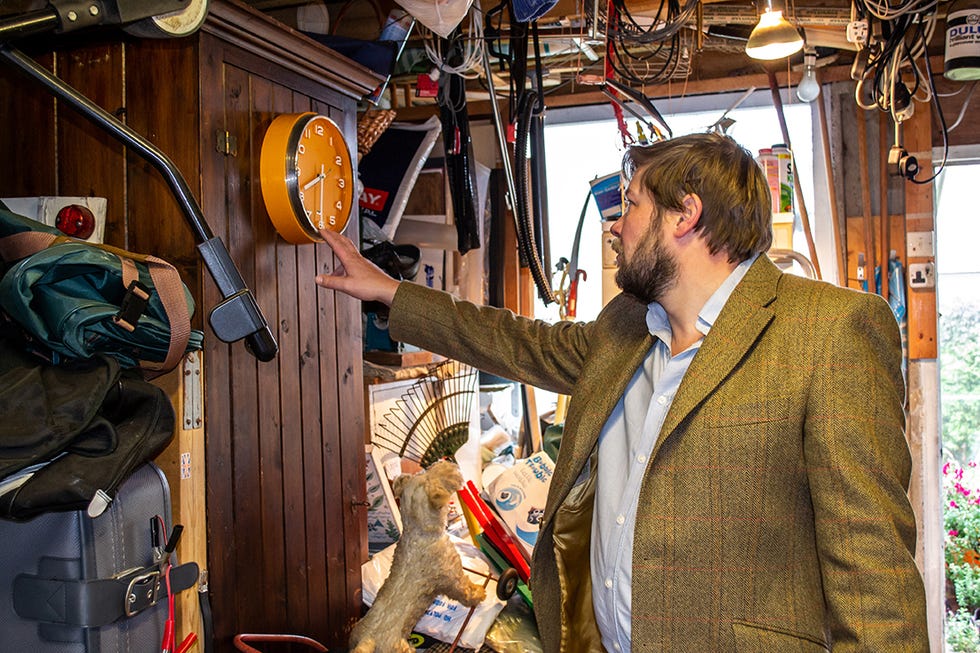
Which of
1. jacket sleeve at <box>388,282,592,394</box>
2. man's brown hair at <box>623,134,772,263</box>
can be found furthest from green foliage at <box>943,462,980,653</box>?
→ man's brown hair at <box>623,134,772,263</box>

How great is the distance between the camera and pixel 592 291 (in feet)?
15.3

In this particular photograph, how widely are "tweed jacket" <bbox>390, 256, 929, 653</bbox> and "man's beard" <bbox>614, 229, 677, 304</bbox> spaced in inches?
5.7

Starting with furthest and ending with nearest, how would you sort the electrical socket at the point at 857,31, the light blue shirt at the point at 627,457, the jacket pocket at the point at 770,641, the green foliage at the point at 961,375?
1. the green foliage at the point at 961,375
2. the electrical socket at the point at 857,31
3. the light blue shirt at the point at 627,457
4. the jacket pocket at the point at 770,641

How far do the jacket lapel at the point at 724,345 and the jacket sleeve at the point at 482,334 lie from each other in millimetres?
470

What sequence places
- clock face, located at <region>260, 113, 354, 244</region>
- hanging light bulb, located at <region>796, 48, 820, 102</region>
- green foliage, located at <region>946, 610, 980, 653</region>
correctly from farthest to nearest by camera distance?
green foliage, located at <region>946, 610, 980, 653</region> < hanging light bulb, located at <region>796, 48, 820, 102</region> < clock face, located at <region>260, 113, 354, 244</region>

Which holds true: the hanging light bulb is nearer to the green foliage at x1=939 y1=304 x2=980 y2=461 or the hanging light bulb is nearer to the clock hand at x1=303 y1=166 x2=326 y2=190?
the green foliage at x1=939 y1=304 x2=980 y2=461

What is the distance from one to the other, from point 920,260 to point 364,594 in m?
3.00

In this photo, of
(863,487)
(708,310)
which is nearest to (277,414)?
(708,310)

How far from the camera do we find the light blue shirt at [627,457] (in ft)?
5.20

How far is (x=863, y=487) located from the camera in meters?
1.35

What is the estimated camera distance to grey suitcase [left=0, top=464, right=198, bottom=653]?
4.24 feet

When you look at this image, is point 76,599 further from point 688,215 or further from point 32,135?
point 688,215

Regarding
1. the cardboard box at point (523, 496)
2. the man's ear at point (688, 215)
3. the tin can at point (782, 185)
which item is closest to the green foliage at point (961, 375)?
the tin can at point (782, 185)

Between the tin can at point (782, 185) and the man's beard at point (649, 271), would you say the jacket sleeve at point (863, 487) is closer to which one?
the man's beard at point (649, 271)
